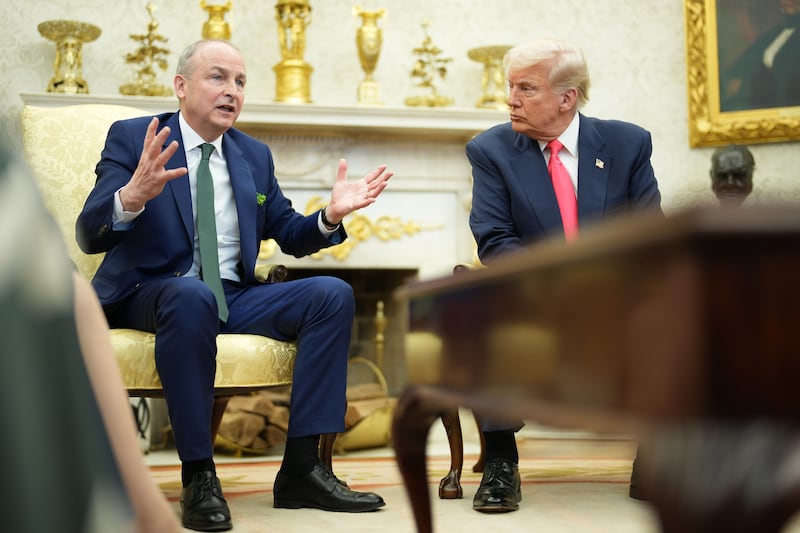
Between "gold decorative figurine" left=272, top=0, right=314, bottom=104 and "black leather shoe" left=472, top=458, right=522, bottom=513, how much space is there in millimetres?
2378

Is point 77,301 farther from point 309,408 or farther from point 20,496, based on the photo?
point 309,408

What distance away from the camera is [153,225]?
106 inches

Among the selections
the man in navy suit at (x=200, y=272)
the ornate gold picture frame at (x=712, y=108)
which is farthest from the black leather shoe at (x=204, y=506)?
the ornate gold picture frame at (x=712, y=108)

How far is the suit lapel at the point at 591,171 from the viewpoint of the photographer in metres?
2.71

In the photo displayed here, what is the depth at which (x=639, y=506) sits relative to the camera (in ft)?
8.61

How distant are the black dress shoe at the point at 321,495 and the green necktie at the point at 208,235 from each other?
486 millimetres

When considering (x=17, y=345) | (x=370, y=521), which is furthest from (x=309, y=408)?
(x=17, y=345)

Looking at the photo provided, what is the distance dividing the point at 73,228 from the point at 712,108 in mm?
3377

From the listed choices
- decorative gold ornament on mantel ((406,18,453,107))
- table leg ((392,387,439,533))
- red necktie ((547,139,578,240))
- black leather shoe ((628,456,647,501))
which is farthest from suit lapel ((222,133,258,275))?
decorative gold ornament on mantel ((406,18,453,107))

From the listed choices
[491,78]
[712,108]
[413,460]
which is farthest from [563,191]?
[712,108]

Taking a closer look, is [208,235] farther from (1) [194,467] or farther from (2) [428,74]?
(2) [428,74]

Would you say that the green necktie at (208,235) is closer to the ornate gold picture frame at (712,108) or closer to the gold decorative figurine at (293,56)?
the gold decorative figurine at (293,56)

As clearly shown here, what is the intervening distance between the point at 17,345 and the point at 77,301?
0.26 m

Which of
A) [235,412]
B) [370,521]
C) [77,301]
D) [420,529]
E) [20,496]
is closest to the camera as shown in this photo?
[20,496]
